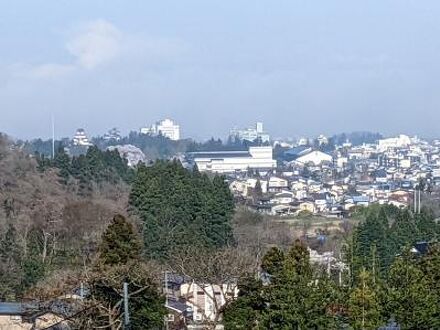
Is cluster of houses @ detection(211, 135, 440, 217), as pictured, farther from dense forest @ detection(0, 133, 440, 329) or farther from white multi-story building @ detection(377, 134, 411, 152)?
dense forest @ detection(0, 133, 440, 329)

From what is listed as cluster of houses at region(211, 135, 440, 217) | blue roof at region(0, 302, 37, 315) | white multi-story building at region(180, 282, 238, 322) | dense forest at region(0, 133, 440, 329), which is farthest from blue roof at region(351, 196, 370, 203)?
blue roof at region(0, 302, 37, 315)

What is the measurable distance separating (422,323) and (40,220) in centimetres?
1243

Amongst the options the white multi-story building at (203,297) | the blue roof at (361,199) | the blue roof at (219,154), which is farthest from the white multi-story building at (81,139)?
the white multi-story building at (203,297)

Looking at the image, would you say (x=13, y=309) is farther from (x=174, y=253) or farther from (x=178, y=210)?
(x=178, y=210)

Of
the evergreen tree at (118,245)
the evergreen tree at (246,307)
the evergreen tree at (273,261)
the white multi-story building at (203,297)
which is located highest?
the evergreen tree at (118,245)

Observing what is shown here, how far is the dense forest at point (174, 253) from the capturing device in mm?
11375

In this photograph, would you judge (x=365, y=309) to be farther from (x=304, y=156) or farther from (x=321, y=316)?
(x=304, y=156)

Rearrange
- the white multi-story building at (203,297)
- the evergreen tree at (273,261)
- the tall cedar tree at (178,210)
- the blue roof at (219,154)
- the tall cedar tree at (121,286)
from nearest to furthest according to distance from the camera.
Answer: the tall cedar tree at (121,286) → the evergreen tree at (273,261) → the white multi-story building at (203,297) → the tall cedar tree at (178,210) → the blue roof at (219,154)

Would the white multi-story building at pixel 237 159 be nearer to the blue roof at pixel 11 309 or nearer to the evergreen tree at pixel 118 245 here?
the blue roof at pixel 11 309

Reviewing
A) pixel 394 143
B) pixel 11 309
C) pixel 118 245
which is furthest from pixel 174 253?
pixel 394 143

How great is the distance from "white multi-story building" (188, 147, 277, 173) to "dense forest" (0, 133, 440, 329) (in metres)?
41.6

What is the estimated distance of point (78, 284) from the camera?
11719 mm

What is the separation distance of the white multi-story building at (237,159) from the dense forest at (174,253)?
41.6m

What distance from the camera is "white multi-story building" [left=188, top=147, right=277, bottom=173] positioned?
7844 cm
